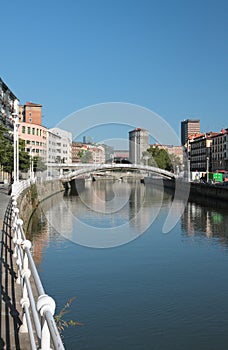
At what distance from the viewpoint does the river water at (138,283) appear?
370 inches

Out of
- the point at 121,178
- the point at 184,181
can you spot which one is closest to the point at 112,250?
the point at 184,181

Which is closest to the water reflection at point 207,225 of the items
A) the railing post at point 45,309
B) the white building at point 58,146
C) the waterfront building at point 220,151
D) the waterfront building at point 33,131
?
the railing post at point 45,309

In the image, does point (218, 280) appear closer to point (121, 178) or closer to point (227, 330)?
point (227, 330)

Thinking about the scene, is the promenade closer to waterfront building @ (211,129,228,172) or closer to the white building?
waterfront building @ (211,129,228,172)

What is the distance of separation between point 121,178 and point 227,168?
127 ft

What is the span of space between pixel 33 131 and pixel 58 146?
2990 cm

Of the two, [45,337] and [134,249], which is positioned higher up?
[45,337]

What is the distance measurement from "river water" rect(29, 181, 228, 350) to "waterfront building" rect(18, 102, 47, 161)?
172ft

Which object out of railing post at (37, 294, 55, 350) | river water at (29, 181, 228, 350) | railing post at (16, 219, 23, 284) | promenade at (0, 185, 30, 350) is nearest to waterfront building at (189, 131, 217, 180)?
river water at (29, 181, 228, 350)

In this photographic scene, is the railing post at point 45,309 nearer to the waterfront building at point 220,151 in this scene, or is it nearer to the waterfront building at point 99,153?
the waterfront building at point 220,151

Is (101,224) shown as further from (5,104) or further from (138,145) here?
(138,145)

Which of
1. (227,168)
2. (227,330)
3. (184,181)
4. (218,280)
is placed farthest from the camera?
(227,168)

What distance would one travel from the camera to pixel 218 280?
13.9 m

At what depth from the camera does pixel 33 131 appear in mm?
81875
